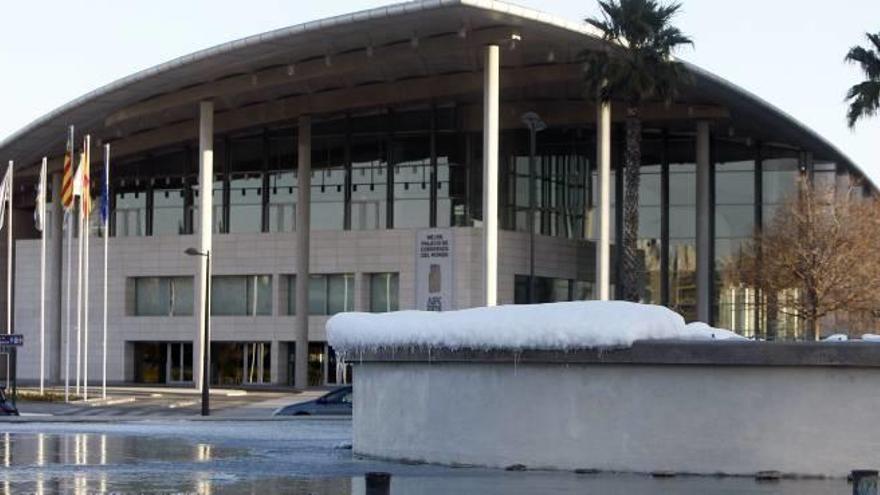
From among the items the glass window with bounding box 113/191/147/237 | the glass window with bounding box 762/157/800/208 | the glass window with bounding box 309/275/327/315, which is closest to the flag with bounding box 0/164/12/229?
the glass window with bounding box 309/275/327/315

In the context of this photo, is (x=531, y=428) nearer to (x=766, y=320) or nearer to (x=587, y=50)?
(x=587, y=50)

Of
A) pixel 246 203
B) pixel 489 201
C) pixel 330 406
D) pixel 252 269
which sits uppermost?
pixel 246 203

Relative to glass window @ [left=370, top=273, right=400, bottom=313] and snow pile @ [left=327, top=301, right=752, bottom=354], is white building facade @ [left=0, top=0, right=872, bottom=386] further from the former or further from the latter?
snow pile @ [left=327, top=301, right=752, bottom=354]

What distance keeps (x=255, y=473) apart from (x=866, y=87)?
3756 cm

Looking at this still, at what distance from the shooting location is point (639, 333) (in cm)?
2162

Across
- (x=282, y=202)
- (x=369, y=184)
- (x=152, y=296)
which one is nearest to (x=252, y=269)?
(x=282, y=202)

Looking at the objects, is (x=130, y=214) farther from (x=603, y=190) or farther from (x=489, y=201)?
(x=603, y=190)

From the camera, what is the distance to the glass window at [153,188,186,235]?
76.4 metres

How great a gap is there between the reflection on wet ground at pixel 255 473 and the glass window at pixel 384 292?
3554 cm

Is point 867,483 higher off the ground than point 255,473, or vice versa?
point 867,483

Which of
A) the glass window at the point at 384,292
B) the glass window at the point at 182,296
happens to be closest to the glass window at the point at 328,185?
the glass window at the point at 384,292

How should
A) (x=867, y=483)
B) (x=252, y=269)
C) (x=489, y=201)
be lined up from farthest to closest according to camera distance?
1. (x=252, y=269)
2. (x=489, y=201)
3. (x=867, y=483)

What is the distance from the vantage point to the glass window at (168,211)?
76.4m

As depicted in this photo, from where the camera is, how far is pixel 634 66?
178 feet
